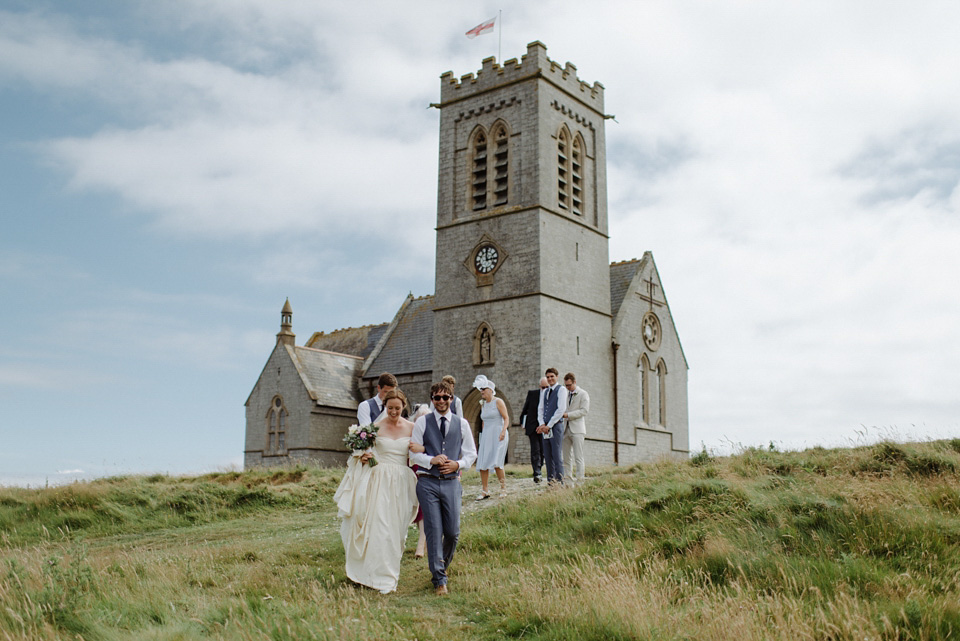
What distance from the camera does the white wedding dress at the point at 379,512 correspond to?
344 inches

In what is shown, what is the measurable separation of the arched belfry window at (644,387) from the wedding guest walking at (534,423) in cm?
1666

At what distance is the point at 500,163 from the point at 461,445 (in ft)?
77.7

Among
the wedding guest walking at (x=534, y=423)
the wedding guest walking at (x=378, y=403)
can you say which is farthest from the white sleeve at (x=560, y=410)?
the wedding guest walking at (x=378, y=403)

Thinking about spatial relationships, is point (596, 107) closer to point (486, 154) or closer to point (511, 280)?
Result: point (486, 154)

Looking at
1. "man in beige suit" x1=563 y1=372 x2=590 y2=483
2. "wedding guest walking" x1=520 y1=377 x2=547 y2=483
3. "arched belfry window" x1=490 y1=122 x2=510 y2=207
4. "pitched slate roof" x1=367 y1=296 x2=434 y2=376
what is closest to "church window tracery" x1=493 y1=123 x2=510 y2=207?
"arched belfry window" x1=490 y1=122 x2=510 y2=207

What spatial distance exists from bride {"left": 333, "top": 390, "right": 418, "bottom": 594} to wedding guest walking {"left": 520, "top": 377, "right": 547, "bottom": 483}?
637cm

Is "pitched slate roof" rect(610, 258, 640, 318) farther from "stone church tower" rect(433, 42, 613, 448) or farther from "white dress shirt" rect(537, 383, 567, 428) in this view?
"white dress shirt" rect(537, 383, 567, 428)

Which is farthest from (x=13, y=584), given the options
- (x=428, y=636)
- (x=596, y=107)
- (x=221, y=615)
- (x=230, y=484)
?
(x=596, y=107)

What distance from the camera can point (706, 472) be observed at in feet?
44.2

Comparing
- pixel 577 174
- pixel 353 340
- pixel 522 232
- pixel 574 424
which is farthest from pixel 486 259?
pixel 574 424

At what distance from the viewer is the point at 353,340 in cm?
4244

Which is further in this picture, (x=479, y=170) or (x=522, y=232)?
(x=479, y=170)

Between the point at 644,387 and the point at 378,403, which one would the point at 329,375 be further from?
the point at 378,403

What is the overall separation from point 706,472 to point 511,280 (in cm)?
1687
